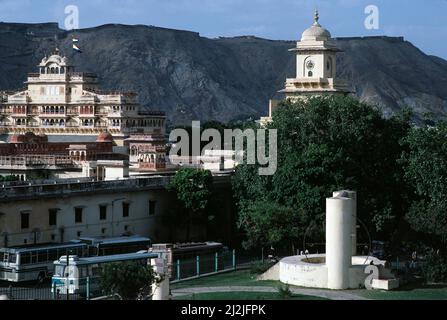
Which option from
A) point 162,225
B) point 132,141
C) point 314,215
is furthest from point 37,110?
point 314,215

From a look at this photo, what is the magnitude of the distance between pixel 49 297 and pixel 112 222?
15.9 metres

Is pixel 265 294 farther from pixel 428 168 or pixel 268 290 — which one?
pixel 428 168

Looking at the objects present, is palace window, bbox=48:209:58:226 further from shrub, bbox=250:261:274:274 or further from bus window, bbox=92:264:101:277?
bus window, bbox=92:264:101:277

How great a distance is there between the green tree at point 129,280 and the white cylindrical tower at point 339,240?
737 centimetres

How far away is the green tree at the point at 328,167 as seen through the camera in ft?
176

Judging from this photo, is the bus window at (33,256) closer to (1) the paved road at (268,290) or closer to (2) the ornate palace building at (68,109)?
(1) the paved road at (268,290)

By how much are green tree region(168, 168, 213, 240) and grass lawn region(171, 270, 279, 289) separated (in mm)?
11071

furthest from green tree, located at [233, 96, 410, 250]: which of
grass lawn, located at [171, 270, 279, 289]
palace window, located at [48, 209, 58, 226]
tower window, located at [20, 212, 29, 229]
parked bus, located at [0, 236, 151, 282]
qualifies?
tower window, located at [20, 212, 29, 229]

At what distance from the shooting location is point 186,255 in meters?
50.2

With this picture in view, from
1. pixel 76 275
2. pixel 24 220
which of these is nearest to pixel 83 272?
pixel 76 275

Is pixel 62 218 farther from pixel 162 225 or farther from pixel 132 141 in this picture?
pixel 132 141

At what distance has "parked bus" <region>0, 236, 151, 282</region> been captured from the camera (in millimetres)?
45406

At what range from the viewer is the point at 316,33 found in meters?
76.5

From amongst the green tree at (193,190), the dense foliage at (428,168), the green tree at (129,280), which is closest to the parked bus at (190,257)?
the green tree at (193,190)
